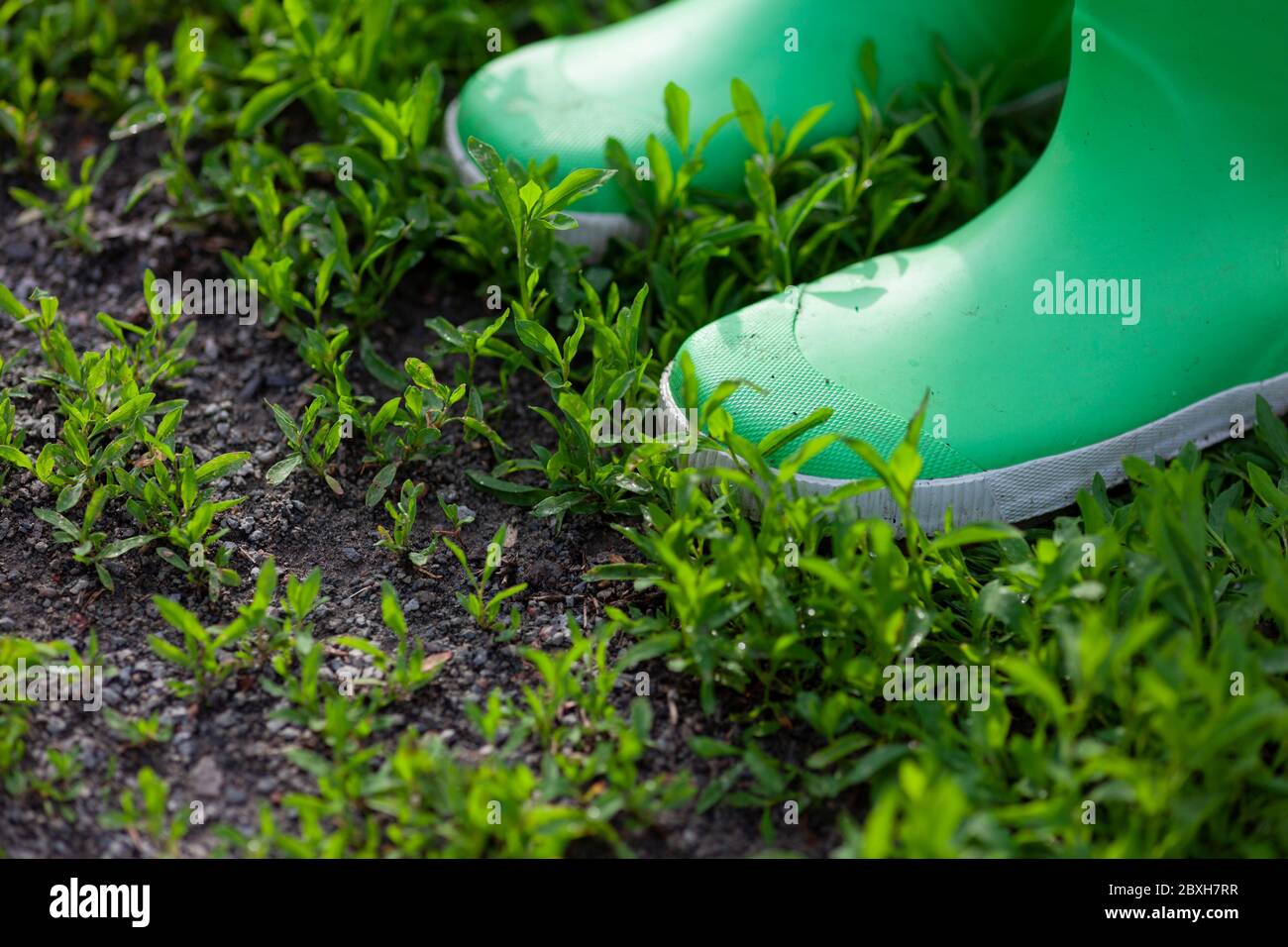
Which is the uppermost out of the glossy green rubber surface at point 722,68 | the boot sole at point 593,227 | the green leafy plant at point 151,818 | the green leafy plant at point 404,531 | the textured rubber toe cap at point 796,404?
the glossy green rubber surface at point 722,68

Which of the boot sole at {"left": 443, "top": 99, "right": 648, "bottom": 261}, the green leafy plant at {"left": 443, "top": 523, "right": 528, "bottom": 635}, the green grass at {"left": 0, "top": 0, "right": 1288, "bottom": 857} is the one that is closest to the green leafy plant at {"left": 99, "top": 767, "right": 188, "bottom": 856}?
the green grass at {"left": 0, "top": 0, "right": 1288, "bottom": 857}

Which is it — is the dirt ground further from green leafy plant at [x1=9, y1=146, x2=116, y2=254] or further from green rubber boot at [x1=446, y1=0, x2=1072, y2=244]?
green rubber boot at [x1=446, y1=0, x2=1072, y2=244]

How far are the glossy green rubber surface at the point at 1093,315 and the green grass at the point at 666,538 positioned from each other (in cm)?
10

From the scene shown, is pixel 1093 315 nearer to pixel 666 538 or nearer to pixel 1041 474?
pixel 1041 474

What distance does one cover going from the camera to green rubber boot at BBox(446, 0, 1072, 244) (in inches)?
90.0

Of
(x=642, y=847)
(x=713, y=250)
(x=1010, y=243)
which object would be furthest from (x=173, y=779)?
(x=1010, y=243)

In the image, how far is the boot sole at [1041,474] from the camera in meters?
1.88

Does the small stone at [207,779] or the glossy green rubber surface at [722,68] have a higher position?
the glossy green rubber surface at [722,68]

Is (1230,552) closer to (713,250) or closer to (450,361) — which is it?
(713,250)

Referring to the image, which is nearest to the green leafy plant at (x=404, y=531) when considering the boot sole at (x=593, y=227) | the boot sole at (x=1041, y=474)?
the boot sole at (x=1041, y=474)

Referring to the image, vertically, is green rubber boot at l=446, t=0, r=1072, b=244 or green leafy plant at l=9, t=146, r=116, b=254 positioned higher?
green rubber boot at l=446, t=0, r=1072, b=244

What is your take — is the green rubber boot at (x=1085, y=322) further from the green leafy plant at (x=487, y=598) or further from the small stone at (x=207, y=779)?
the small stone at (x=207, y=779)

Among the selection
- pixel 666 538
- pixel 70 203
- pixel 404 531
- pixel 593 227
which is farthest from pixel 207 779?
pixel 70 203

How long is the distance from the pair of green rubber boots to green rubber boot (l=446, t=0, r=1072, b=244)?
43cm
